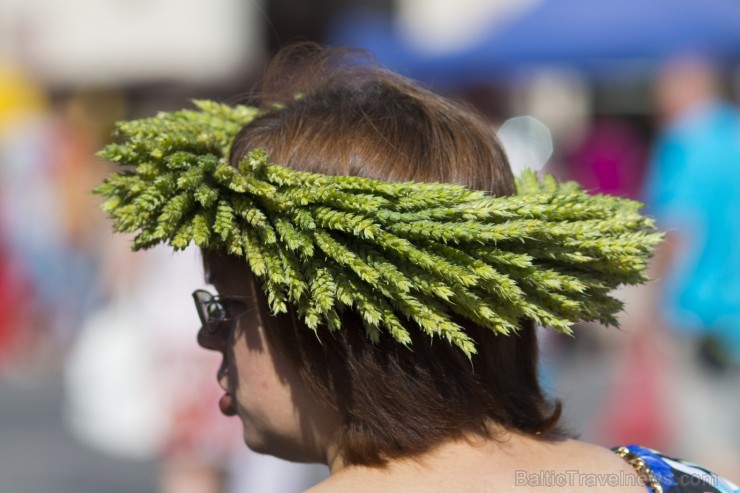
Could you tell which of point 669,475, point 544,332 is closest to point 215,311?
point 669,475

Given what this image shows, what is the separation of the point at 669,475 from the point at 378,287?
0.66 meters

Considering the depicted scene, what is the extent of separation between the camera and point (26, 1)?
751 inches

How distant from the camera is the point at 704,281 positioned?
504cm

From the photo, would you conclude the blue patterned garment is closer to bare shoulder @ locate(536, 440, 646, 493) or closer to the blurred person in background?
bare shoulder @ locate(536, 440, 646, 493)

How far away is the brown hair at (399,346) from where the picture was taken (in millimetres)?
1835

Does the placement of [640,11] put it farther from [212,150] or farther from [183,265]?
[212,150]

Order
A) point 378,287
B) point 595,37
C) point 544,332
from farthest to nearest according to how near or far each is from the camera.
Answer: point 595,37, point 544,332, point 378,287

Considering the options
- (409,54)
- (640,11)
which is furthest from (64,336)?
(640,11)

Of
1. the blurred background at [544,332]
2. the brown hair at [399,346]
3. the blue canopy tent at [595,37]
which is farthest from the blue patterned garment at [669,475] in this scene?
the blue canopy tent at [595,37]

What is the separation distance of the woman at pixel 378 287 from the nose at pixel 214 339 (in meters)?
0.01

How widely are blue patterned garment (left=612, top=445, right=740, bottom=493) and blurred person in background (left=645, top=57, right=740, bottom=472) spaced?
9.76ft

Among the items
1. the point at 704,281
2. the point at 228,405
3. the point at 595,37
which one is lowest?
the point at 704,281

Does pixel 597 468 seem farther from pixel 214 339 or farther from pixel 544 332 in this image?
pixel 544 332

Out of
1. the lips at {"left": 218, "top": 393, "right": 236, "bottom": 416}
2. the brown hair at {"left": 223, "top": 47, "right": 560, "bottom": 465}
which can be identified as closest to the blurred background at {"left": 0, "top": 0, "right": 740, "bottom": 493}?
the brown hair at {"left": 223, "top": 47, "right": 560, "bottom": 465}
